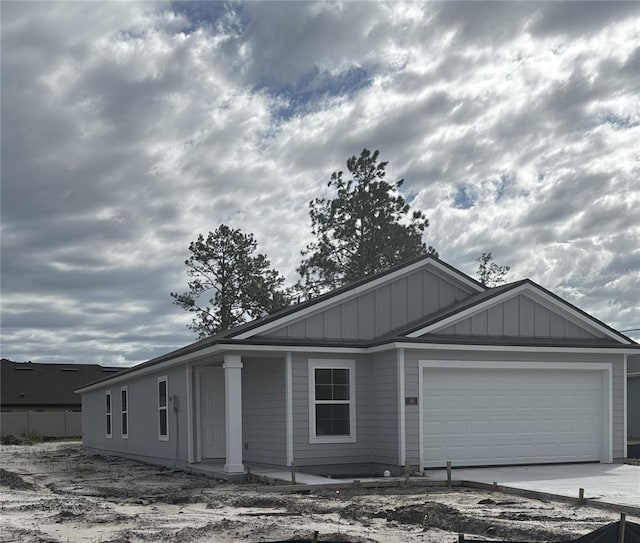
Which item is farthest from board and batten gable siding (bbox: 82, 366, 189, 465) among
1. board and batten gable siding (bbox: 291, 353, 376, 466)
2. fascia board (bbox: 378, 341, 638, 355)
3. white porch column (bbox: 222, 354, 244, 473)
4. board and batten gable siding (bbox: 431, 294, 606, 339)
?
board and batten gable siding (bbox: 431, 294, 606, 339)

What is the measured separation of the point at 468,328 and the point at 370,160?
22.1m

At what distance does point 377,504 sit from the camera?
41.5ft

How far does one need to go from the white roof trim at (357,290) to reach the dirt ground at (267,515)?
11.0ft

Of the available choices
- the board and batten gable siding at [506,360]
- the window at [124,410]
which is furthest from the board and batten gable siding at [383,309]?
the window at [124,410]

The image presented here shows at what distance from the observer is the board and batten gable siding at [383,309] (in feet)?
61.1

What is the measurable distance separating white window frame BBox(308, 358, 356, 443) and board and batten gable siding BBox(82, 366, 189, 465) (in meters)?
3.82

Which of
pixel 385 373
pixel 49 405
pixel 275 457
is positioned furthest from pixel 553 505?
pixel 49 405

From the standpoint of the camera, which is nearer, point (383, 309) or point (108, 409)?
point (383, 309)

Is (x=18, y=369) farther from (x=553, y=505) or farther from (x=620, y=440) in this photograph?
(x=553, y=505)

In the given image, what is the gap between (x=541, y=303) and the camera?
19359 millimetres

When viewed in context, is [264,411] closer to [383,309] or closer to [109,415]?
[383,309]

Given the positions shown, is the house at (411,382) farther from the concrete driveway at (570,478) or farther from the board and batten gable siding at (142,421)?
the concrete driveway at (570,478)

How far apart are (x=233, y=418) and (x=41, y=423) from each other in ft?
101

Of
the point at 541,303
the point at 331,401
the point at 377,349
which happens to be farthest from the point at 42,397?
the point at 541,303
